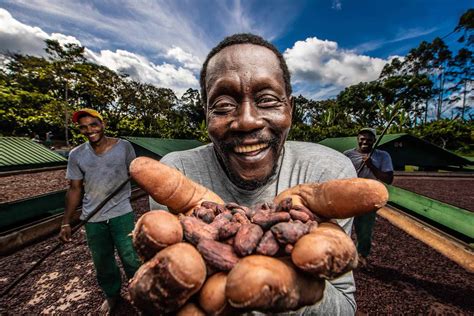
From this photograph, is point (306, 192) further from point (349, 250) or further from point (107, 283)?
point (107, 283)

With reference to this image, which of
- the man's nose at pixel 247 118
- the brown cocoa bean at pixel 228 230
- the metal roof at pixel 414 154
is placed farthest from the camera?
the metal roof at pixel 414 154

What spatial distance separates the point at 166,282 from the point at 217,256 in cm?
22

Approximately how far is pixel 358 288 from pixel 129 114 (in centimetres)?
3155

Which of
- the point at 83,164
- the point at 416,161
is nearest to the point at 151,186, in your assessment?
the point at 83,164

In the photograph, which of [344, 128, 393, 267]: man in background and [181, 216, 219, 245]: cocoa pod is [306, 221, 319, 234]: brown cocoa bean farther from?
[344, 128, 393, 267]: man in background

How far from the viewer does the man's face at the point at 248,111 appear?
146cm

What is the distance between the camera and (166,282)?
2.31 ft

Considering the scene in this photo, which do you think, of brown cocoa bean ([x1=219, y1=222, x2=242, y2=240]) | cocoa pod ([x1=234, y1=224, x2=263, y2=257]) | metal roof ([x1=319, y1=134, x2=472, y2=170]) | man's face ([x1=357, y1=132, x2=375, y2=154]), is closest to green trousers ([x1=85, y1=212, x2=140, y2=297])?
brown cocoa bean ([x1=219, y1=222, x2=242, y2=240])

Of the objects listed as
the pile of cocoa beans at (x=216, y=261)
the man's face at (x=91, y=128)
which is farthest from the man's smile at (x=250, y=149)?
the man's face at (x=91, y=128)

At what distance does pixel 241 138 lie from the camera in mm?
1472

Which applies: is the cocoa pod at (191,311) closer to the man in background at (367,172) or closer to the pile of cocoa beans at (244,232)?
the pile of cocoa beans at (244,232)

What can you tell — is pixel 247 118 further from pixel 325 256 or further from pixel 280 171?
pixel 325 256

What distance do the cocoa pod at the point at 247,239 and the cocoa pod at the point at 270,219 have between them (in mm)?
45

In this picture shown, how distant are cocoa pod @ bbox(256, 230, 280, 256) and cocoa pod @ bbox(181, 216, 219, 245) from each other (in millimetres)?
207
